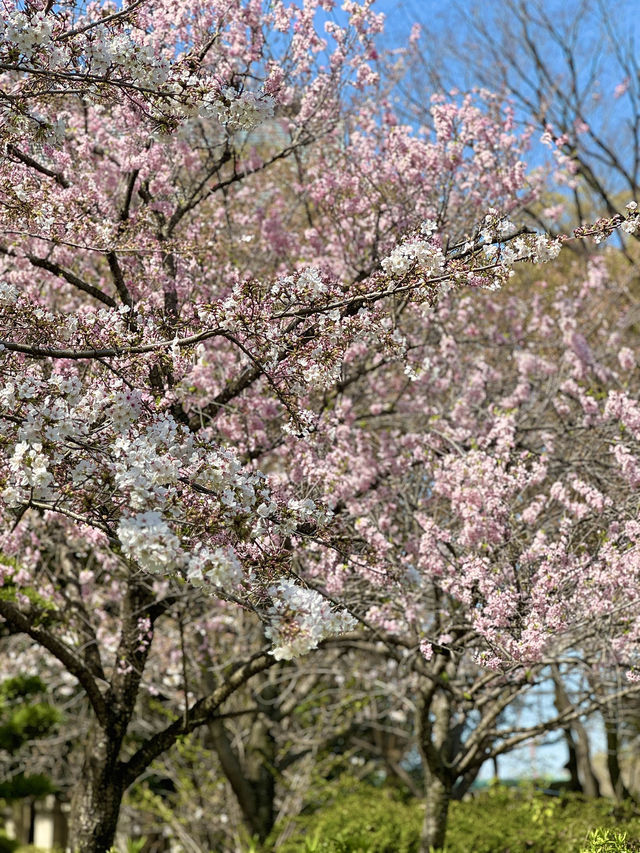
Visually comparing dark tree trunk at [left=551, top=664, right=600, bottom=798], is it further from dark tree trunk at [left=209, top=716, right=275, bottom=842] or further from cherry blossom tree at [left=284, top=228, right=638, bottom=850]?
cherry blossom tree at [left=284, top=228, right=638, bottom=850]

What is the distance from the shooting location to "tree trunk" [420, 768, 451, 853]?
7785 millimetres

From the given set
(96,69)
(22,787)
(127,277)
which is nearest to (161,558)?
(96,69)

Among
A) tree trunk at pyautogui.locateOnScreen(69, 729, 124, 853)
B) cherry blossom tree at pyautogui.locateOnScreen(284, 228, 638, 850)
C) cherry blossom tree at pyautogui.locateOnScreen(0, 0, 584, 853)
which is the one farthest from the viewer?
tree trunk at pyautogui.locateOnScreen(69, 729, 124, 853)

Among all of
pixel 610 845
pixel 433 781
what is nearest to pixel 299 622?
pixel 610 845

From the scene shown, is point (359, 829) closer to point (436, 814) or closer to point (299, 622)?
point (436, 814)

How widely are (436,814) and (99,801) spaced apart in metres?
2.96

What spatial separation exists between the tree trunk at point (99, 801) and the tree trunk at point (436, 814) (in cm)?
275

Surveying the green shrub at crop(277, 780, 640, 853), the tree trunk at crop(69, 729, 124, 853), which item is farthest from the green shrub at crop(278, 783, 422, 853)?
the tree trunk at crop(69, 729, 124, 853)

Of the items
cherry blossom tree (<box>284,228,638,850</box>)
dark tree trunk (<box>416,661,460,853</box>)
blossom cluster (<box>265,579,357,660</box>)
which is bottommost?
dark tree trunk (<box>416,661,460,853</box>)

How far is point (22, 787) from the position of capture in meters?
11.8

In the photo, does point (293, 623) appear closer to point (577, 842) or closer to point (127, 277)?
point (127, 277)

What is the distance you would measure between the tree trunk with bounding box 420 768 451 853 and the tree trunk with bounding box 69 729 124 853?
9.03ft

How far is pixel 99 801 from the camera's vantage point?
6906 millimetres

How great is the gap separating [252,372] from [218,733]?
606 centimetres
